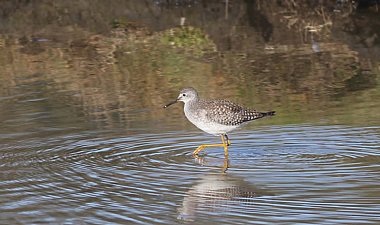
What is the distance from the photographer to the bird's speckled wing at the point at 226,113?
11.6 meters

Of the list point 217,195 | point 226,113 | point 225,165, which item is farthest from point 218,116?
point 217,195

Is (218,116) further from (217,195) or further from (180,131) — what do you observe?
(217,195)

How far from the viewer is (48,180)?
10.3 metres

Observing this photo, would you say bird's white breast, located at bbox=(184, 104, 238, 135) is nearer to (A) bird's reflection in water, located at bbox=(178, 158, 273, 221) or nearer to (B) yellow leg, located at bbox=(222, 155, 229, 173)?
(B) yellow leg, located at bbox=(222, 155, 229, 173)

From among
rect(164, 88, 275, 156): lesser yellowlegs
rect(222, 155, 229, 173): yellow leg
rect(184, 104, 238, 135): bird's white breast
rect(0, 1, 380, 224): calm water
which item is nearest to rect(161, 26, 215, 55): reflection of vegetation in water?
rect(0, 1, 380, 224): calm water

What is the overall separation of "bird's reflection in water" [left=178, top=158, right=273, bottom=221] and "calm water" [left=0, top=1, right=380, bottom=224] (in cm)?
2

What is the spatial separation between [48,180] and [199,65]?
796 cm

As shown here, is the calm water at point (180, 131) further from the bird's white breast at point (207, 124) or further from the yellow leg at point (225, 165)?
the bird's white breast at point (207, 124)

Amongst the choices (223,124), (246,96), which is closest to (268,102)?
(246,96)

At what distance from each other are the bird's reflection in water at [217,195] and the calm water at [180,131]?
0.06 ft

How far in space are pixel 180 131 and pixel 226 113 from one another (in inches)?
50.5

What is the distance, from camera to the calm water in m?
9.20

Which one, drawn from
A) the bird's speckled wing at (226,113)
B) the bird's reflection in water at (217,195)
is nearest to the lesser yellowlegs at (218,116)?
the bird's speckled wing at (226,113)

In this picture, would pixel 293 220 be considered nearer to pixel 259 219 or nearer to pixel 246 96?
pixel 259 219
